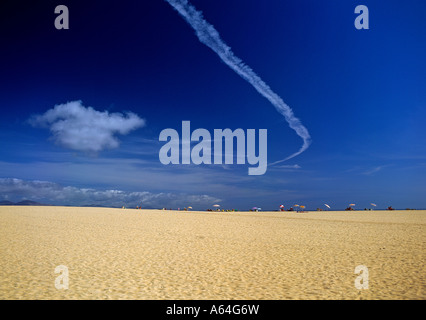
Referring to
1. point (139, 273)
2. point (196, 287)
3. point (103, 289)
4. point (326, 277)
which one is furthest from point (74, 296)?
point (326, 277)

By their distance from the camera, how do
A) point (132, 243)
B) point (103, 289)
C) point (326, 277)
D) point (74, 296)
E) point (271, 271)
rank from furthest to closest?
point (132, 243), point (271, 271), point (326, 277), point (103, 289), point (74, 296)

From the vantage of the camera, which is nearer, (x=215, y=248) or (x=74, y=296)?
(x=74, y=296)

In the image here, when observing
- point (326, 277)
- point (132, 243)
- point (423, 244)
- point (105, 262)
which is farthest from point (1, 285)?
point (423, 244)

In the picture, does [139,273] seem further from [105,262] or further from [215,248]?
[215,248]

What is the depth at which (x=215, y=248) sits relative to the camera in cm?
1509

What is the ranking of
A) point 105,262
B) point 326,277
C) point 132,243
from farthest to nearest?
point 132,243 < point 105,262 < point 326,277

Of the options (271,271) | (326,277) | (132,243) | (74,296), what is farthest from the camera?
(132,243)
